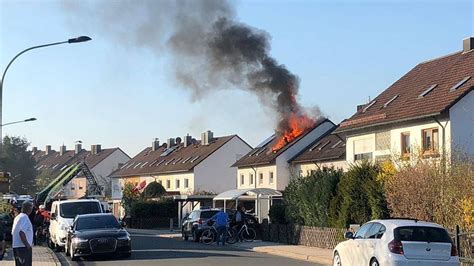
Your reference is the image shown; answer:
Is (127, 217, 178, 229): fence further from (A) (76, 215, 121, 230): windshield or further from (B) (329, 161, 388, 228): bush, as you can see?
(A) (76, 215, 121, 230): windshield

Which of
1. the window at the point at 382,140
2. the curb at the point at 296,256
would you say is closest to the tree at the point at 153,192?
the window at the point at 382,140

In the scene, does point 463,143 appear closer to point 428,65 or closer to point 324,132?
point 428,65

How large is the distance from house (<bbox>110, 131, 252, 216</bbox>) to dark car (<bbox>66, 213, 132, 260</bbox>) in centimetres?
4473

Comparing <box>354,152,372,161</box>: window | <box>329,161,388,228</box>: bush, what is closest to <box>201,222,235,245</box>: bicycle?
<box>354,152,372,161</box>: window

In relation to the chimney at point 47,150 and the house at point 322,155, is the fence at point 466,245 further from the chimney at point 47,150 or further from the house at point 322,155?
the chimney at point 47,150

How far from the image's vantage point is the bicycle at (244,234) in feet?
123

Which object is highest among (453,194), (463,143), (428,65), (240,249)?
(428,65)

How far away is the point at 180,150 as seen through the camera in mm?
87625

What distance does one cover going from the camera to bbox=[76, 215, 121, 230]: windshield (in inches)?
1036

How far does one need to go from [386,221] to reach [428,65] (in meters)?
25.4

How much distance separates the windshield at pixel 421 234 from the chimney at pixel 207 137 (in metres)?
66.2

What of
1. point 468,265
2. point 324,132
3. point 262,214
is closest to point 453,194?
point 468,265

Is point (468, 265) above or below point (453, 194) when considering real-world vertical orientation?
below

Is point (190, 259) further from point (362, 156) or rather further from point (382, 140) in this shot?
point (362, 156)
